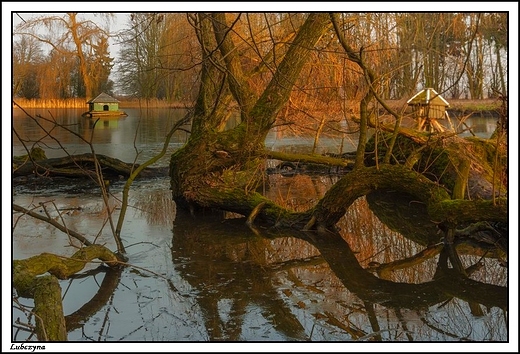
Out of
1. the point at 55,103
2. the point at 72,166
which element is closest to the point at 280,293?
the point at 72,166

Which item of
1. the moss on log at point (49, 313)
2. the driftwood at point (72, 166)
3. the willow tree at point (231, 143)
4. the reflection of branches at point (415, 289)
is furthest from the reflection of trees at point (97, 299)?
the driftwood at point (72, 166)

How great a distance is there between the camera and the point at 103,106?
130 ft

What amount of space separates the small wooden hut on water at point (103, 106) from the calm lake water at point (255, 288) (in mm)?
30381

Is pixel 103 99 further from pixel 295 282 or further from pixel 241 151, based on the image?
pixel 295 282

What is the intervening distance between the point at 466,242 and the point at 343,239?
148 centimetres

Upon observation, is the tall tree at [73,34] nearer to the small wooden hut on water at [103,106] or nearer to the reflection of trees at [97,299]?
the reflection of trees at [97,299]

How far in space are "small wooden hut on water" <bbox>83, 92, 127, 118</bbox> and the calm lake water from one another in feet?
99.7

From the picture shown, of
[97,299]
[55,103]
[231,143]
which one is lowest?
[97,299]

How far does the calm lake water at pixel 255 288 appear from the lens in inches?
180

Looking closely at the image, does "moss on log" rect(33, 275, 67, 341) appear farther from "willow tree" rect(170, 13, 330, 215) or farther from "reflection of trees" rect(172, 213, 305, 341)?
"willow tree" rect(170, 13, 330, 215)

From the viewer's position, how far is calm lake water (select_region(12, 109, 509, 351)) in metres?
4.57

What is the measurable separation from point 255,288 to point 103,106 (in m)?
35.8

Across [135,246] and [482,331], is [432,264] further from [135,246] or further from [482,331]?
[135,246]

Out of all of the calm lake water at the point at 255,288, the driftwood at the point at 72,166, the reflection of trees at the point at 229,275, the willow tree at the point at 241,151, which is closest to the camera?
the calm lake water at the point at 255,288
